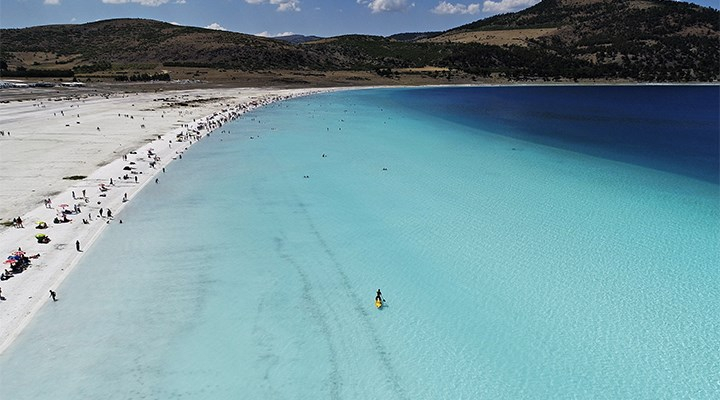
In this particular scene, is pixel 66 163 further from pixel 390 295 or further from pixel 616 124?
pixel 616 124

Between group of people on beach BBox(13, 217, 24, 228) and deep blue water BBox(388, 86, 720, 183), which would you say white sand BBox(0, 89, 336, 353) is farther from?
deep blue water BBox(388, 86, 720, 183)

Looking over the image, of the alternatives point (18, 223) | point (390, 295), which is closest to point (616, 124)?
point (390, 295)

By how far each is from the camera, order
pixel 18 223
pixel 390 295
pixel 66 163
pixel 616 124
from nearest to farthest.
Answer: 1. pixel 390 295
2. pixel 18 223
3. pixel 66 163
4. pixel 616 124

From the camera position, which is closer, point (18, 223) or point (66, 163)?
point (18, 223)

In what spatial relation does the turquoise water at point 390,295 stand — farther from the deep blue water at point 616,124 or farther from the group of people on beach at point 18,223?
the deep blue water at point 616,124

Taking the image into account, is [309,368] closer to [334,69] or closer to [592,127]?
[592,127]

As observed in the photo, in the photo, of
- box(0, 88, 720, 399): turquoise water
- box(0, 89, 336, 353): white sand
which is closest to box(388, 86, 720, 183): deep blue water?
box(0, 88, 720, 399): turquoise water
